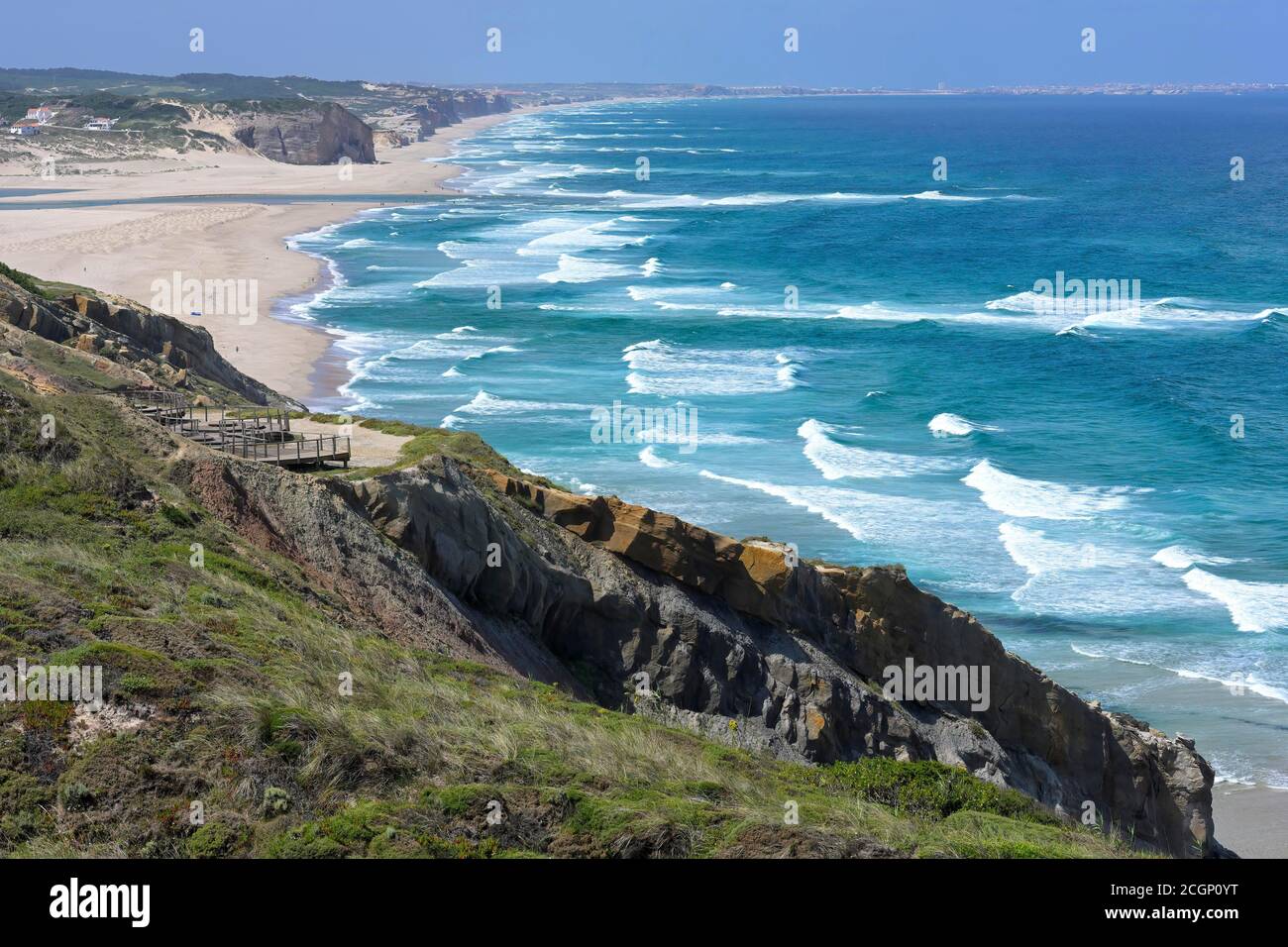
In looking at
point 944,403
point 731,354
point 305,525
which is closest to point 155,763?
point 305,525

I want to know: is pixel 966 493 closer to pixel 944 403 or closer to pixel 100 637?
pixel 944 403

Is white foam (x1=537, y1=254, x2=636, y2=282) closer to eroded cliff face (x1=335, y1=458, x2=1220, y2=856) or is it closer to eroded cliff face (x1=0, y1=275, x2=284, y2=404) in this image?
eroded cliff face (x1=0, y1=275, x2=284, y2=404)

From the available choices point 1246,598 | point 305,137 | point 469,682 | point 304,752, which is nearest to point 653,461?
point 1246,598

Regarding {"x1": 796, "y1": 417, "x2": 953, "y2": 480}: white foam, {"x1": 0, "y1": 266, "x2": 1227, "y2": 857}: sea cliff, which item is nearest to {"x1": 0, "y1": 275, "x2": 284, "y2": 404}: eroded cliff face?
{"x1": 0, "y1": 266, "x2": 1227, "y2": 857}: sea cliff

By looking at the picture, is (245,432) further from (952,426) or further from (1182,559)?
(952,426)

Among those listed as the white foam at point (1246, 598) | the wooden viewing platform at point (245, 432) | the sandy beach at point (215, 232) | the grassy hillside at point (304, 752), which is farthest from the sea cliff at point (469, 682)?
the sandy beach at point (215, 232)
